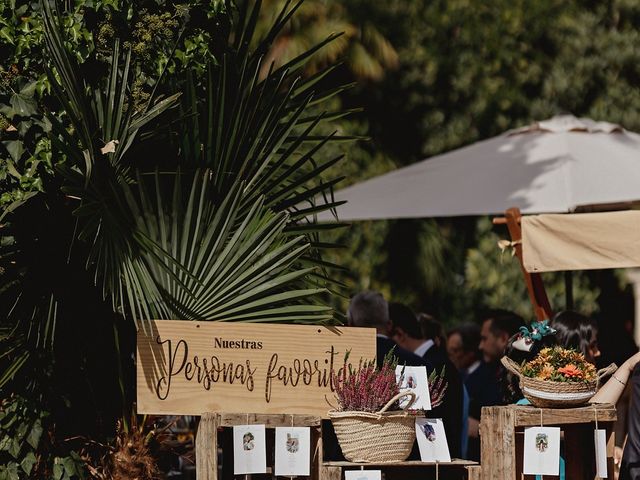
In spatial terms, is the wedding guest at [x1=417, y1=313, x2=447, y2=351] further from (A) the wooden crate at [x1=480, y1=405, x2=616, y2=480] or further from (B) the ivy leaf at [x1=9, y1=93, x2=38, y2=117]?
(B) the ivy leaf at [x1=9, y1=93, x2=38, y2=117]

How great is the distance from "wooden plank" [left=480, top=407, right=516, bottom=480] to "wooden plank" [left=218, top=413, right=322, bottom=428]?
642 millimetres

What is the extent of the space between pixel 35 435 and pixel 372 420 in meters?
1.55

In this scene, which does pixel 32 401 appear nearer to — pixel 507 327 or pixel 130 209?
pixel 130 209

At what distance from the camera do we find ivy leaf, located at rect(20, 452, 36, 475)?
4.86 meters

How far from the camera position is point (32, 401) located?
4906 millimetres

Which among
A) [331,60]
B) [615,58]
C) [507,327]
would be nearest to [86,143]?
[507,327]

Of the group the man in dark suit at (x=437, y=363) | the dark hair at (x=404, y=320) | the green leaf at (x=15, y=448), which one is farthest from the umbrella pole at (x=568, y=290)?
the green leaf at (x=15, y=448)

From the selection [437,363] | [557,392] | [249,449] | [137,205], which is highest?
[137,205]

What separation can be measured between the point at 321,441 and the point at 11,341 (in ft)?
4.58

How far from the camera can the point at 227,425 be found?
4.24m

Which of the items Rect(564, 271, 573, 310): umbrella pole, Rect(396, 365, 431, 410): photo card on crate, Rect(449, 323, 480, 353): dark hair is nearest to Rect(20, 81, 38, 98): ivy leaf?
Rect(396, 365, 431, 410): photo card on crate

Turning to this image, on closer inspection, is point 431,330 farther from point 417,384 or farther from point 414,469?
point 414,469

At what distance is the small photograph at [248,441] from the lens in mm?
4219

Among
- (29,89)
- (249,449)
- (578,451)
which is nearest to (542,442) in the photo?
(578,451)
